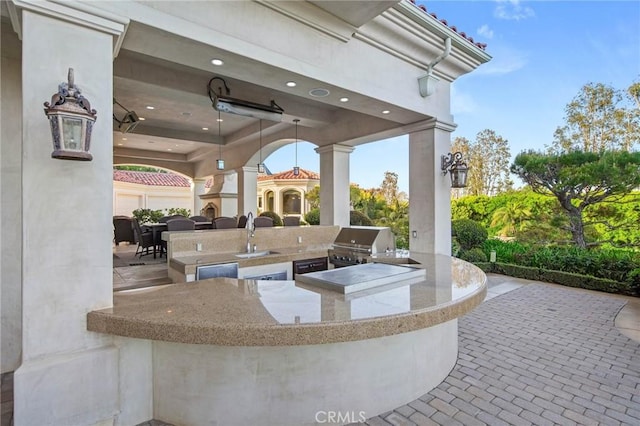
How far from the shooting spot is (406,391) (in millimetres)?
2662

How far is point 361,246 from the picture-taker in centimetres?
479

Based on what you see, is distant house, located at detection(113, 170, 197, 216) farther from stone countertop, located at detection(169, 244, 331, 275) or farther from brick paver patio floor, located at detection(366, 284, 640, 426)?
brick paver patio floor, located at detection(366, 284, 640, 426)

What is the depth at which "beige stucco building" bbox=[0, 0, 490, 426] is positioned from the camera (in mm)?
2072

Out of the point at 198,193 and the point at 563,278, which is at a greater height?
the point at 198,193

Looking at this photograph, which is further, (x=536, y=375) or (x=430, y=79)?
(x=430, y=79)

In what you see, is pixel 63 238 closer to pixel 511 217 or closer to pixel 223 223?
pixel 223 223

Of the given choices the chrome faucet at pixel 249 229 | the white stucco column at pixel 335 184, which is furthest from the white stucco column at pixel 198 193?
the chrome faucet at pixel 249 229

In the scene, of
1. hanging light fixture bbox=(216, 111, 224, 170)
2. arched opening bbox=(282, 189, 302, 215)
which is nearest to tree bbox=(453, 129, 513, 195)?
arched opening bbox=(282, 189, 302, 215)

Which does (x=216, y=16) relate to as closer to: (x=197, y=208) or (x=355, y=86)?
(x=355, y=86)

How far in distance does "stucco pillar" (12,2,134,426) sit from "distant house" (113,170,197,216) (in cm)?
1446

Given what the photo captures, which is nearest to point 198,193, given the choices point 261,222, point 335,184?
point 261,222

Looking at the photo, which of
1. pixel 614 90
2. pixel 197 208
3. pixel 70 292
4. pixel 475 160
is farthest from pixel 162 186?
pixel 614 90

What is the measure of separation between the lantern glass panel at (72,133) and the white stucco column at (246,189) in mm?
7744

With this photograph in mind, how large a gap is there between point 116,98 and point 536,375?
7.71 m
